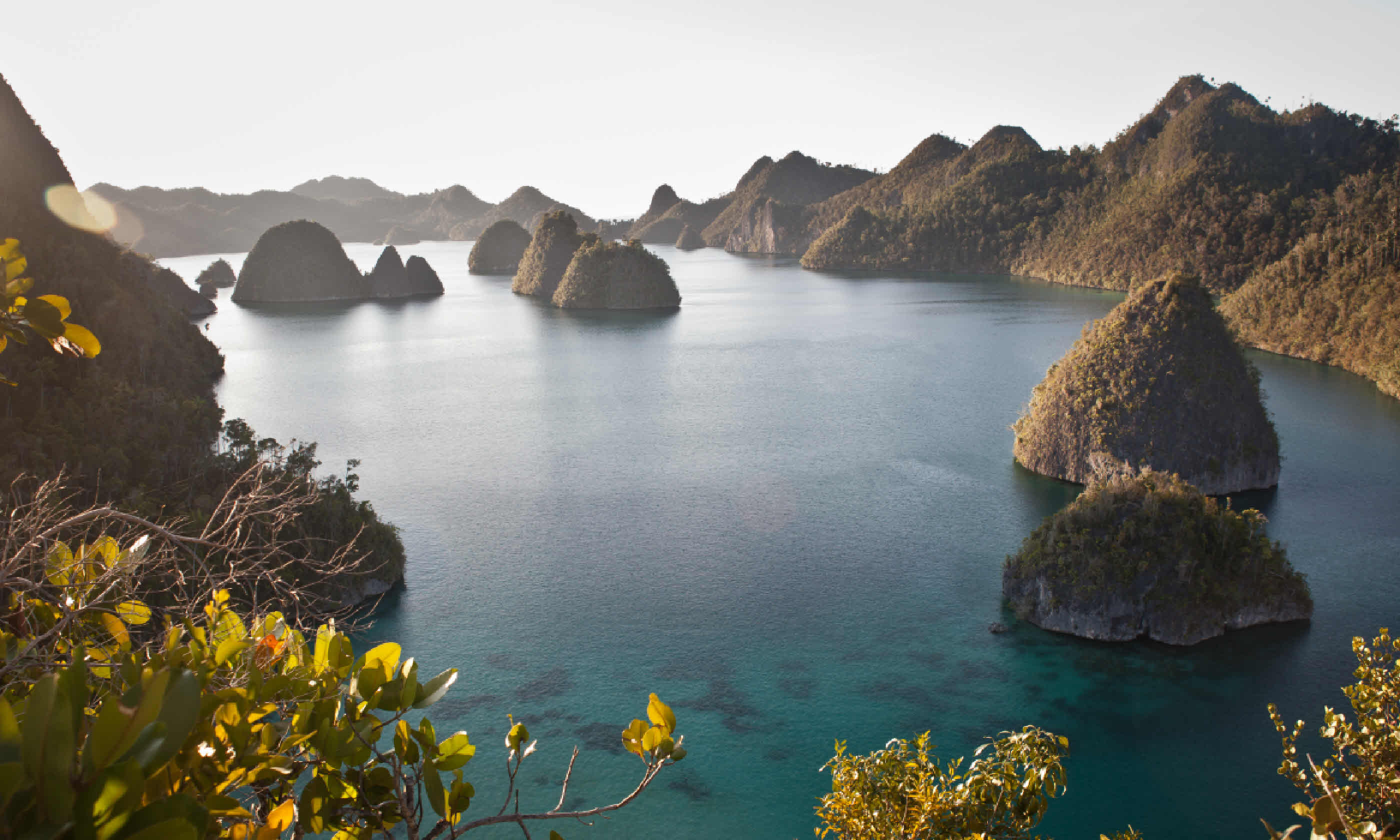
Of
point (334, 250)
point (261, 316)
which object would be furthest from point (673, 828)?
point (334, 250)

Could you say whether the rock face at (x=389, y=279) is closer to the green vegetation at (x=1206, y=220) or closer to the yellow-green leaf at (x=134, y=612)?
the green vegetation at (x=1206, y=220)

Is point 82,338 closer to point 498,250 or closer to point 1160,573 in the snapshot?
point 1160,573

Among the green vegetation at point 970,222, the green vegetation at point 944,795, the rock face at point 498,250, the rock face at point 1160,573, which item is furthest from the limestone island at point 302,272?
the green vegetation at point 944,795

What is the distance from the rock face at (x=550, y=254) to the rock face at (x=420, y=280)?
1448cm

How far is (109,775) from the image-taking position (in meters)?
2.51

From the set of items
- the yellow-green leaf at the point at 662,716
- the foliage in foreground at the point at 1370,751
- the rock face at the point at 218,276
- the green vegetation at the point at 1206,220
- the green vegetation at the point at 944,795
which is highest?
the green vegetation at the point at 1206,220

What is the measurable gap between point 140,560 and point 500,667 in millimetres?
21630

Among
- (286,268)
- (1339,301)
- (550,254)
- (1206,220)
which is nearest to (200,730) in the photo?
(1339,301)

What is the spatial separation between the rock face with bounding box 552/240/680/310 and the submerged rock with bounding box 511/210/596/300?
45.0 ft

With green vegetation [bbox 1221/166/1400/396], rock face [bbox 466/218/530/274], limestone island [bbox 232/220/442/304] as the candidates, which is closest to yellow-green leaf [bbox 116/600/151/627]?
green vegetation [bbox 1221/166/1400/396]

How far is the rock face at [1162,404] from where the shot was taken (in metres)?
37.2

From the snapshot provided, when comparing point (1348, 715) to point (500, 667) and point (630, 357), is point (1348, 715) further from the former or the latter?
point (630, 357)

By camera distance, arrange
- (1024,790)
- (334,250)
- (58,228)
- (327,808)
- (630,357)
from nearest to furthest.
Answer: (327,808), (1024,790), (58,228), (630,357), (334,250)

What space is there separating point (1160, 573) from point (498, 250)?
549ft
